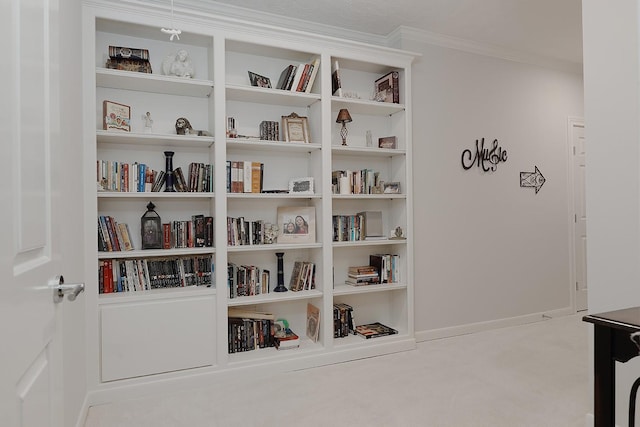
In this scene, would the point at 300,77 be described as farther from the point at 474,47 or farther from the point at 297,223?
the point at 474,47

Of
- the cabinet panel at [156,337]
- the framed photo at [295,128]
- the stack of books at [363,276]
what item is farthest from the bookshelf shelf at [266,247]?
the framed photo at [295,128]

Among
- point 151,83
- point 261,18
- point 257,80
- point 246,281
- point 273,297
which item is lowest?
point 273,297

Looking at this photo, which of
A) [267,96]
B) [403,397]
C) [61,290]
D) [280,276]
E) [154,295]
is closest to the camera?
[61,290]

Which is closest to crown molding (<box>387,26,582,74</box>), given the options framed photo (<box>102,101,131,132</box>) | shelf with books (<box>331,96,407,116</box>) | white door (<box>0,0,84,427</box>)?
shelf with books (<box>331,96,407,116</box>)

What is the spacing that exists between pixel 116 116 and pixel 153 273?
1.05 meters

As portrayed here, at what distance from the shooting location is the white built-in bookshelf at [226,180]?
94.4 inches

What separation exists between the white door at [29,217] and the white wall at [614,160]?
7.40 feet

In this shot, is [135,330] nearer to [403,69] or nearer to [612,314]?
[612,314]

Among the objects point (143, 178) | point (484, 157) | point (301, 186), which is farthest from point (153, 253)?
point (484, 157)

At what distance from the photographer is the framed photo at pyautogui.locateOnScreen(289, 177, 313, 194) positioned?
2.98 meters

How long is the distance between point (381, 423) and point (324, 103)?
2154 mm

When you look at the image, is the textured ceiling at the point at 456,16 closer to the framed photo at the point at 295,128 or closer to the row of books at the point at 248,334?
the framed photo at the point at 295,128

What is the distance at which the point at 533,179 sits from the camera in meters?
4.04

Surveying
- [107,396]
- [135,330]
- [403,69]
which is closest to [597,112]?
[403,69]
